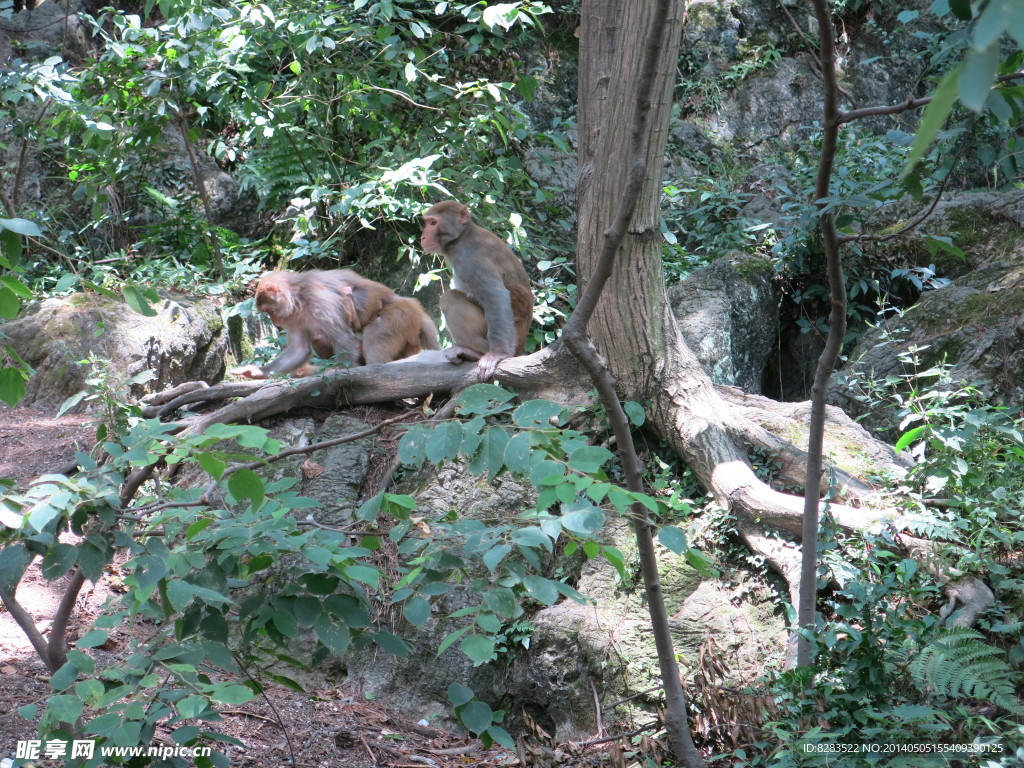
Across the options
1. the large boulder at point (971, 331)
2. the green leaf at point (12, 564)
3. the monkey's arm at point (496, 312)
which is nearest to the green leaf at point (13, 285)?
the green leaf at point (12, 564)

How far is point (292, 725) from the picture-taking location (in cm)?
415

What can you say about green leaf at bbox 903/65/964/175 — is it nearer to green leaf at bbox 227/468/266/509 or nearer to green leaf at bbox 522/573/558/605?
green leaf at bbox 522/573/558/605

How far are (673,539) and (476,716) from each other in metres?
0.85

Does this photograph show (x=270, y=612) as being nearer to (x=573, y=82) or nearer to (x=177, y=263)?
(x=177, y=263)

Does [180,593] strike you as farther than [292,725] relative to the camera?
No

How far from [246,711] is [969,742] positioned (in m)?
3.29

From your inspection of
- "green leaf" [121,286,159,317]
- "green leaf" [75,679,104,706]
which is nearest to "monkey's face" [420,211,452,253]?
"green leaf" [121,286,159,317]

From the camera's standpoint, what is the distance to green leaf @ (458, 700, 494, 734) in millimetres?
2455

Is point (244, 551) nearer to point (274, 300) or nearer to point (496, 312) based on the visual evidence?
point (496, 312)

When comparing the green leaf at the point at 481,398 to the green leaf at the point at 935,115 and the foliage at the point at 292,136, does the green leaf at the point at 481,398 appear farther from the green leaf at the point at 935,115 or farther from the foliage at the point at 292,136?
the foliage at the point at 292,136

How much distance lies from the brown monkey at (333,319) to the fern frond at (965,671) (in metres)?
4.34

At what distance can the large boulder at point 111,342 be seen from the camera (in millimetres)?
7055

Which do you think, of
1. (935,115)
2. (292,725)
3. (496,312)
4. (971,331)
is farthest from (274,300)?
(935,115)

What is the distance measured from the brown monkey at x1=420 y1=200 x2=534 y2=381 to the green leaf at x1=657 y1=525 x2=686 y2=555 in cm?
371
